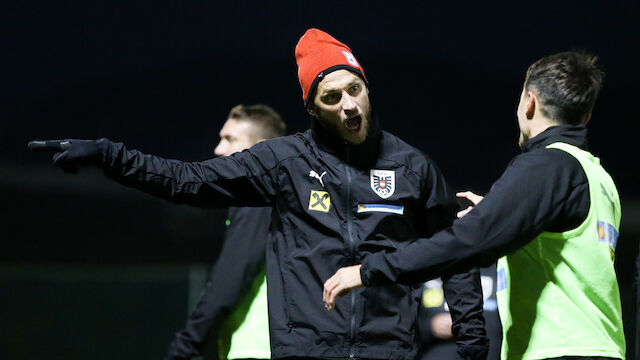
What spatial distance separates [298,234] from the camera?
7.86 feet

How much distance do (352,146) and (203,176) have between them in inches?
16.8

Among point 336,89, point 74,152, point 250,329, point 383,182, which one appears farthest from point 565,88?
point 250,329

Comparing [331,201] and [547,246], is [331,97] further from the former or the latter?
[547,246]

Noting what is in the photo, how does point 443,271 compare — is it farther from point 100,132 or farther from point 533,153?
point 100,132

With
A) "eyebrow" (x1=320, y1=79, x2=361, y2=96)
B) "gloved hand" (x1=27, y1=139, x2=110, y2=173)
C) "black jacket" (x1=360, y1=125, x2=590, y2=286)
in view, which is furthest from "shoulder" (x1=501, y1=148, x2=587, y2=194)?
"gloved hand" (x1=27, y1=139, x2=110, y2=173)

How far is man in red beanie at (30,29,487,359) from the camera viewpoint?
2.30 meters

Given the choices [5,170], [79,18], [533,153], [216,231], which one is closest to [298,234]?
[533,153]

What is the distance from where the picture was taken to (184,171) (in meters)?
2.40

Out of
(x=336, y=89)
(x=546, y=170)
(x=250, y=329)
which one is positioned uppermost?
(x=336, y=89)

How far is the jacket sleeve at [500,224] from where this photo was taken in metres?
1.96

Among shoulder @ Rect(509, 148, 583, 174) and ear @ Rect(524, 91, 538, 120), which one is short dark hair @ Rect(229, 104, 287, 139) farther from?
shoulder @ Rect(509, 148, 583, 174)

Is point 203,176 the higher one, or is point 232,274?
point 203,176

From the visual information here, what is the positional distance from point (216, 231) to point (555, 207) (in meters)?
5.49

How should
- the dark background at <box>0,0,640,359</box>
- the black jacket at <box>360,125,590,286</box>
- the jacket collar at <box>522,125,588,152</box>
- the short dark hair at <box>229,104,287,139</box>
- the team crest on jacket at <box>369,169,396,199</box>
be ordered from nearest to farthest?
1. the black jacket at <box>360,125,590,286</box>
2. the jacket collar at <box>522,125,588,152</box>
3. the team crest on jacket at <box>369,169,396,199</box>
4. the short dark hair at <box>229,104,287,139</box>
5. the dark background at <box>0,0,640,359</box>
